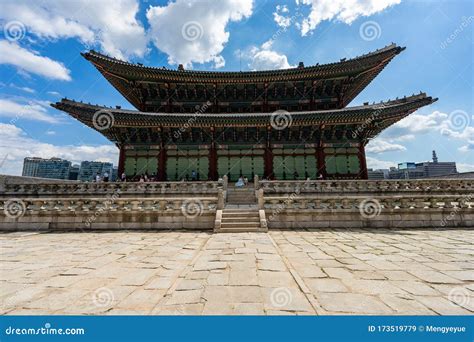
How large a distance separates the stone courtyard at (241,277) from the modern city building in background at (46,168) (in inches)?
4352

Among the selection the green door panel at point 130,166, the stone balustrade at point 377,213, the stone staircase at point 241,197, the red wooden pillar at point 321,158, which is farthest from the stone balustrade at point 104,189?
the red wooden pillar at point 321,158

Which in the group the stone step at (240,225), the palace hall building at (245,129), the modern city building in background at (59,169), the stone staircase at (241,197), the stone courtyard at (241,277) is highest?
the modern city building in background at (59,169)

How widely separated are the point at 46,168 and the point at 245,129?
390 feet

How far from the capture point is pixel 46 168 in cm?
9762

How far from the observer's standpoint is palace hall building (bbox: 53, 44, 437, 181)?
634 inches

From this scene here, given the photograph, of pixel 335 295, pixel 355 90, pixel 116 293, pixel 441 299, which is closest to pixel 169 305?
pixel 116 293

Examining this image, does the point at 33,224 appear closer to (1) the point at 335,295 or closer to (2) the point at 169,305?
(2) the point at 169,305

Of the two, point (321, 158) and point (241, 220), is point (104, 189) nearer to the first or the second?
point (241, 220)

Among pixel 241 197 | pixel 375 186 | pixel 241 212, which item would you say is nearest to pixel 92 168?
pixel 241 197

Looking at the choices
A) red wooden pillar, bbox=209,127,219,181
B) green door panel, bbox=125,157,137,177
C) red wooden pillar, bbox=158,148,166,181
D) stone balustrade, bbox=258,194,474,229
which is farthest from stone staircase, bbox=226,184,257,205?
green door panel, bbox=125,157,137,177

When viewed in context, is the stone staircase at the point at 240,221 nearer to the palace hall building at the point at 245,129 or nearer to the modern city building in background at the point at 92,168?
the palace hall building at the point at 245,129

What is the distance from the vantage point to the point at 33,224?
8578 mm

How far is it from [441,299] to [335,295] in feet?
4.35

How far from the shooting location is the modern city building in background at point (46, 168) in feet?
290
